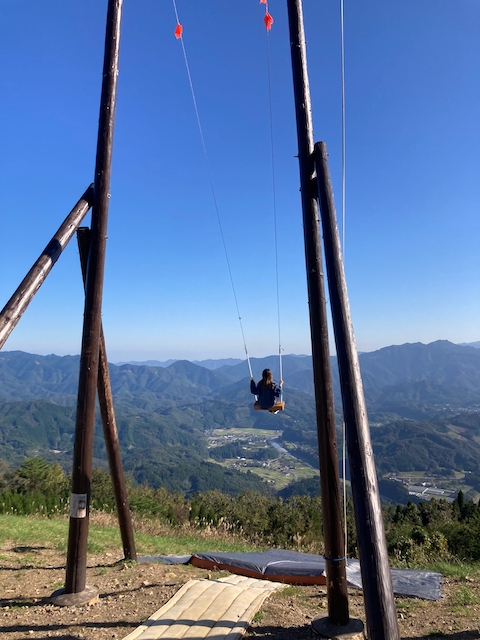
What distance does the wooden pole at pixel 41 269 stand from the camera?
4.39 meters

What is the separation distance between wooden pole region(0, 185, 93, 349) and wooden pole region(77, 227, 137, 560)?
13.7 inches

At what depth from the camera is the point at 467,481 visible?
116m

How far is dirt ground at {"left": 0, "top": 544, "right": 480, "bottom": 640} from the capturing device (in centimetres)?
434

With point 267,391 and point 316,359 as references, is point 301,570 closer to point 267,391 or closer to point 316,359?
point 267,391

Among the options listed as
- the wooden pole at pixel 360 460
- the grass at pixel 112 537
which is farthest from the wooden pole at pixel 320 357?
the grass at pixel 112 537

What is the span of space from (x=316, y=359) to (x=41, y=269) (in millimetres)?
3179

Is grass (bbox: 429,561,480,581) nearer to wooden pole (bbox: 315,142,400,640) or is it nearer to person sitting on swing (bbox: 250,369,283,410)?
person sitting on swing (bbox: 250,369,283,410)

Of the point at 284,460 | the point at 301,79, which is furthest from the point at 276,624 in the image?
the point at 284,460

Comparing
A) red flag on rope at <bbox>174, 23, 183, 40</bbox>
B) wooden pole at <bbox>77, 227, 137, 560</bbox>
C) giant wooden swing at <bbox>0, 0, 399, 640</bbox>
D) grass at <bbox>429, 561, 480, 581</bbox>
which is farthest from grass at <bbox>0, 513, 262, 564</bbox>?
red flag on rope at <bbox>174, 23, 183, 40</bbox>

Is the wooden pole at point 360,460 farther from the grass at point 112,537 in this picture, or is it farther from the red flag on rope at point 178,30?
the grass at point 112,537

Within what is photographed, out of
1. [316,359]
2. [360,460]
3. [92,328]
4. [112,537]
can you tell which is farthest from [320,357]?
[112,537]

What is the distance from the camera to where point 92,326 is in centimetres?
547

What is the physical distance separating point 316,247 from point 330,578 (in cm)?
331

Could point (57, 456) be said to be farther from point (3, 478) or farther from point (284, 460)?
point (3, 478)
